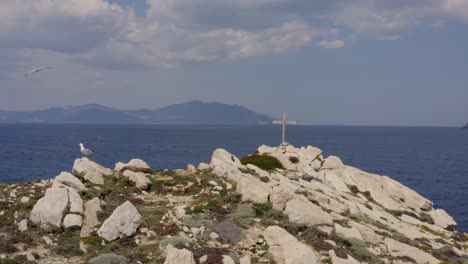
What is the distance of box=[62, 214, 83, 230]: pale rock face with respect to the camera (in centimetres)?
2559

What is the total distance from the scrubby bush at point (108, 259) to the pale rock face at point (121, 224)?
7.64 ft

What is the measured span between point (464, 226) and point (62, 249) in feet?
173

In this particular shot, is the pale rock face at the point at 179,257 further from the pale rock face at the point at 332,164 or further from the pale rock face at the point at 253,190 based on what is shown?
the pale rock face at the point at 332,164

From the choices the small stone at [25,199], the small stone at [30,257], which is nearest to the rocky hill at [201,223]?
the small stone at [30,257]

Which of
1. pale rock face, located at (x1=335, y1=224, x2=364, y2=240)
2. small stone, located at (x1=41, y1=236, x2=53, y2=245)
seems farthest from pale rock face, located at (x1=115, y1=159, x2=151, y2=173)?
pale rock face, located at (x1=335, y1=224, x2=364, y2=240)

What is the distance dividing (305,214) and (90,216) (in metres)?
13.7

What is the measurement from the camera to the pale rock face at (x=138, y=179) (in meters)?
33.5

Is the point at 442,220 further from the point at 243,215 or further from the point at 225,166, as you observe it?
the point at 243,215

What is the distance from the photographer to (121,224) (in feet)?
82.4

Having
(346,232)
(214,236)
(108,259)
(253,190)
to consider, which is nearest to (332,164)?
(253,190)

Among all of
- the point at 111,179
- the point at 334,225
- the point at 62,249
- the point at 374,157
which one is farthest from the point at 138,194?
the point at 374,157

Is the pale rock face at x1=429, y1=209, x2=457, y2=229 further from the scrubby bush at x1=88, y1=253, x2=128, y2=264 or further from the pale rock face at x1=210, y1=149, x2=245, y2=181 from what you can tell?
the scrubby bush at x1=88, y1=253, x2=128, y2=264

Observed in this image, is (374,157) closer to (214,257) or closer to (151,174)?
(151,174)

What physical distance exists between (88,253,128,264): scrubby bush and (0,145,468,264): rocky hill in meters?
0.05
